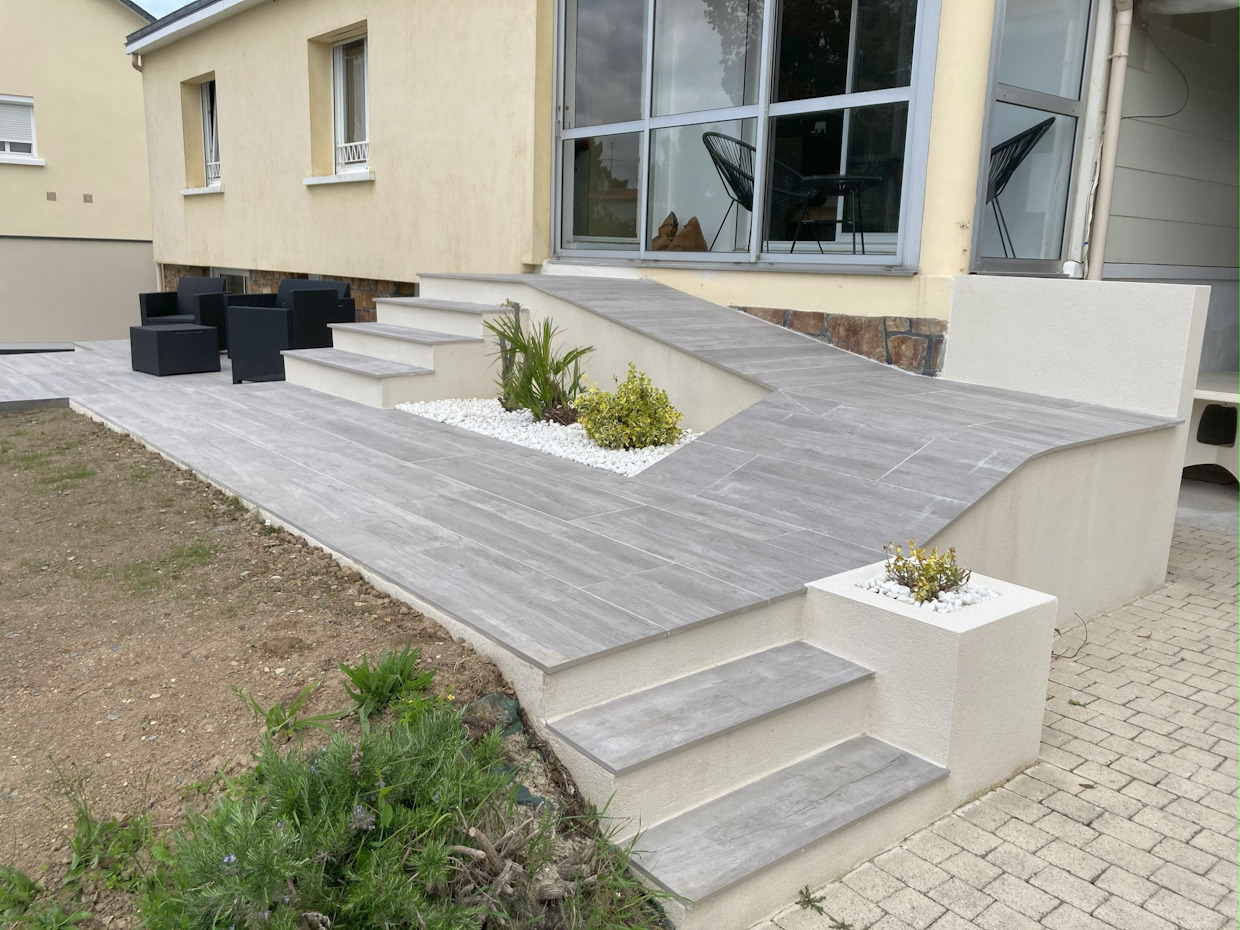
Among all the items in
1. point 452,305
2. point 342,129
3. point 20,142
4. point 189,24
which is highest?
point 189,24

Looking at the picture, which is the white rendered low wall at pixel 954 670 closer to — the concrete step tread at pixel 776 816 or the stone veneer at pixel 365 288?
the concrete step tread at pixel 776 816

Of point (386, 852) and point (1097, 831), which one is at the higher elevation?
point (386, 852)

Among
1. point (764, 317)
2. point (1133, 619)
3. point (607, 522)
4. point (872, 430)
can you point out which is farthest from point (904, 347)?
point (607, 522)

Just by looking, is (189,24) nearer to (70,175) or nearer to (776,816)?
(70,175)

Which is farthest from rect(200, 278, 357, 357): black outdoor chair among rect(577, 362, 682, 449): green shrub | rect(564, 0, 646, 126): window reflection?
rect(577, 362, 682, 449): green shrub

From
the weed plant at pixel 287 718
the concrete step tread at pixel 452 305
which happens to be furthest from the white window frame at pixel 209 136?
the weed plant at pixel 287 718

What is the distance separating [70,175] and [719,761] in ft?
58.2

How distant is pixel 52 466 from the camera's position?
17.0 feet

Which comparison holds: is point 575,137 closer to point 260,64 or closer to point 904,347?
point 904,347

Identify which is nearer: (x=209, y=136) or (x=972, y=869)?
(x=972, y=869)

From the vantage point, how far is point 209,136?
13.5m

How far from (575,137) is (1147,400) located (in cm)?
482

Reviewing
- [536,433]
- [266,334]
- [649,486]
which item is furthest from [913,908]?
[266,334]

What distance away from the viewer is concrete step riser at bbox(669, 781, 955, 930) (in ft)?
7.42
